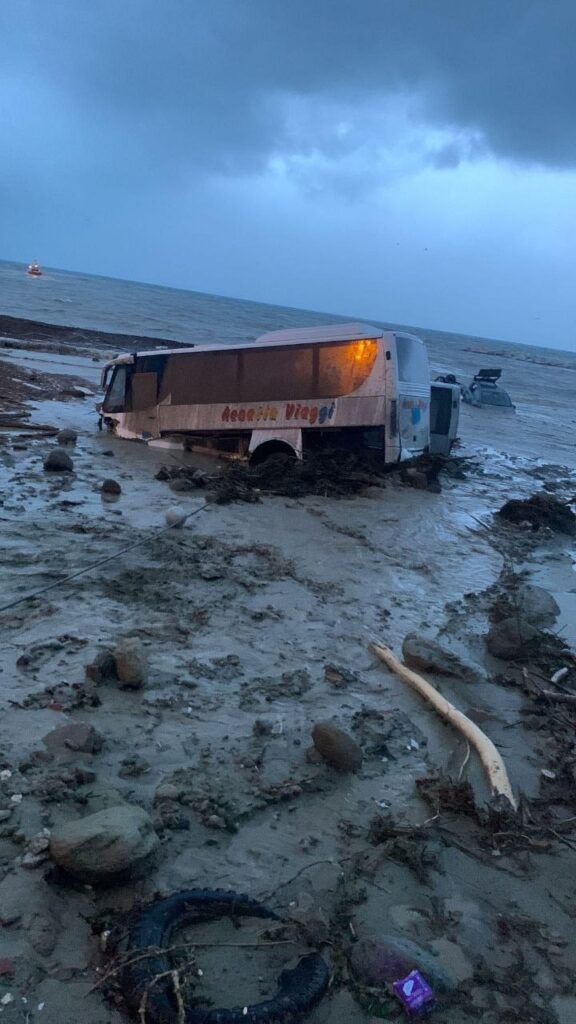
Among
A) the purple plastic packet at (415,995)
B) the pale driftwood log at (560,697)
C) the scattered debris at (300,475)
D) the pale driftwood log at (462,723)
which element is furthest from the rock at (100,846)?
the scattered debris at (300,475)

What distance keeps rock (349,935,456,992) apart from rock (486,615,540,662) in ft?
13.0

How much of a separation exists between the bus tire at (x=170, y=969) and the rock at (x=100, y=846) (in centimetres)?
23

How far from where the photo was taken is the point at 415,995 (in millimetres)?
2871

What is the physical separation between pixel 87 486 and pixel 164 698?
6629 mm

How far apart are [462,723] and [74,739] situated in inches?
103

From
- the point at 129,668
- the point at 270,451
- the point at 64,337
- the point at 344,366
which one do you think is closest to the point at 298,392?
the point at 344,366

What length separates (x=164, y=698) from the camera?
5105mm

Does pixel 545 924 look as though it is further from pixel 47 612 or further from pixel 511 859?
pixel 47 612

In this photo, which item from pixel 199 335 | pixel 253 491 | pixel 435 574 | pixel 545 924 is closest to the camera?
pixel 545 924

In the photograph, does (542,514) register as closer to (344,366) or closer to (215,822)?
(344,366)

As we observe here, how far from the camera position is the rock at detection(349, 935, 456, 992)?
2.95 meters

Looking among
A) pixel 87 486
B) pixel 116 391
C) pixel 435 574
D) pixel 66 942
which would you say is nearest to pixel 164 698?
pixel 66 942

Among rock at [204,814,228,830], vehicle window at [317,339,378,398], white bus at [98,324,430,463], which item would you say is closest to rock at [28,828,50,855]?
rock at [204,814,228,830]

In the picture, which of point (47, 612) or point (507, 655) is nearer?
point (47, 612)
